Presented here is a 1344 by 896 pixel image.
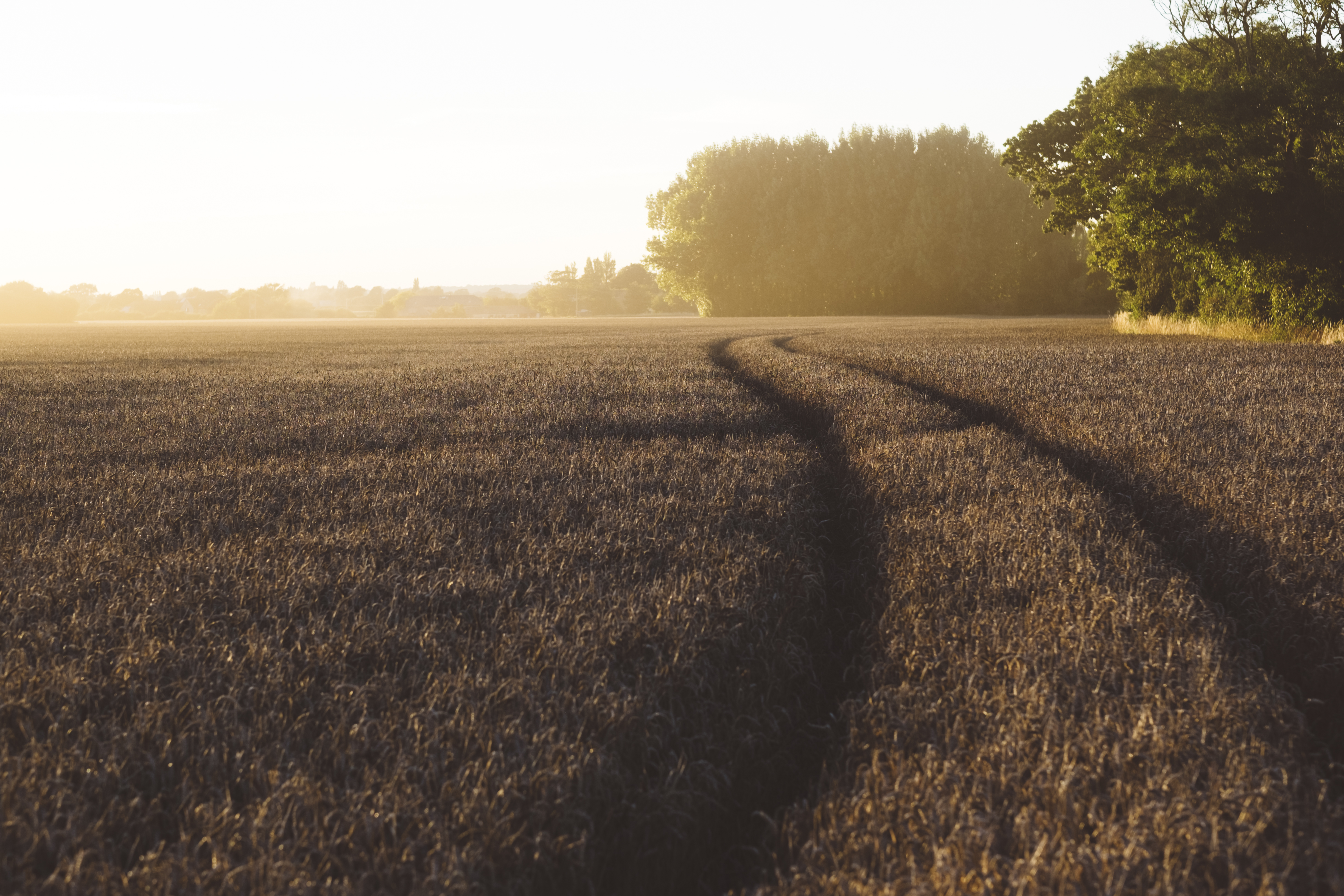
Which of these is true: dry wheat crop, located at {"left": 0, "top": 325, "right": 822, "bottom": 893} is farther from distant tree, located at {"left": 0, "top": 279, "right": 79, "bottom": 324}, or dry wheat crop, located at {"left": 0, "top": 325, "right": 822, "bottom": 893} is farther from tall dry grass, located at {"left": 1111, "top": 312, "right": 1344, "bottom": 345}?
distant tree, located at {"left": 0, "top": 279, "right": 79, "bottom": 324}

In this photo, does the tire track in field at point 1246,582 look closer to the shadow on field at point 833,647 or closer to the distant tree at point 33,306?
the shadow on field at point 833,647

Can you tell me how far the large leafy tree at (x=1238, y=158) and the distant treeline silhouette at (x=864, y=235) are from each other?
3805cm

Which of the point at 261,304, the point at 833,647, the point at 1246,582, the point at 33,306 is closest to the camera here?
the point at 833,647

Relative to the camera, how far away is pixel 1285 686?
2879mm

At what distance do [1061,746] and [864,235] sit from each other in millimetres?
63252

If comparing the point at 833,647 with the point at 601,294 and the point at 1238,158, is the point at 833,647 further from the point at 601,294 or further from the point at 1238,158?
the point at 601,294

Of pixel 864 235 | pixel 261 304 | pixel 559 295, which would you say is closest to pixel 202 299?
pixel 261 304

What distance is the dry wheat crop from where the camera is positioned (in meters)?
1.93

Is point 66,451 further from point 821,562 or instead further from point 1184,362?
point 1184,362

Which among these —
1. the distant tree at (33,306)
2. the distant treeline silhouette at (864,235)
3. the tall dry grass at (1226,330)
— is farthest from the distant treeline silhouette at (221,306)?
the tall dry grass at (1226,330)

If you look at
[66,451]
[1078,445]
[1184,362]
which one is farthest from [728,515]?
[1184,362]

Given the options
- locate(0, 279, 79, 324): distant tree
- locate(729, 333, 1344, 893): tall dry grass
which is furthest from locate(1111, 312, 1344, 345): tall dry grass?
locate(0, 279, 79, 324): distant tree

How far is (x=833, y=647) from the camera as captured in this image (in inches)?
131

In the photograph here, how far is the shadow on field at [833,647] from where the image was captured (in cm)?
212
